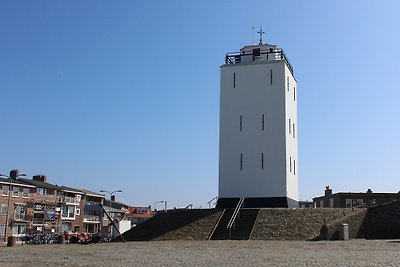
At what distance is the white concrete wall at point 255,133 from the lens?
117 feet

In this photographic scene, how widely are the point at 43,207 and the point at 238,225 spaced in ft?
160

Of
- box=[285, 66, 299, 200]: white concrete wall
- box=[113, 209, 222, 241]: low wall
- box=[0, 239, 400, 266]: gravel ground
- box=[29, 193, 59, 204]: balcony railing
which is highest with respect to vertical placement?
box=[285, 66, 299, 200]: white concrete wall

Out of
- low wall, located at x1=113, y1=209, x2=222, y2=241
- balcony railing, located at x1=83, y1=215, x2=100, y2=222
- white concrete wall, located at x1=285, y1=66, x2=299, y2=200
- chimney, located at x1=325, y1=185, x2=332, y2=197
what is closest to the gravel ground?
low wall, located at x1=113, y1=209, x2=222, y2=241

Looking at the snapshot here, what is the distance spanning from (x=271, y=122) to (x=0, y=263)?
23121mm

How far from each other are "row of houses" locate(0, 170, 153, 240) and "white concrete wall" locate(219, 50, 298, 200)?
3351cm

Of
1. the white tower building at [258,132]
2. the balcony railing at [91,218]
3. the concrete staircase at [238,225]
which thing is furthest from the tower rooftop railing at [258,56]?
the balcony railing at [91,218]

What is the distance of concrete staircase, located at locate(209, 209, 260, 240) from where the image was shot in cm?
2800

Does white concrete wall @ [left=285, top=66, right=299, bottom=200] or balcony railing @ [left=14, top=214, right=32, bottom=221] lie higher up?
white concrete wall @ [left=285, top=66, right=299, bottom=200]

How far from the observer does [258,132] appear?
120ft

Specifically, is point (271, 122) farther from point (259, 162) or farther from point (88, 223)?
point (88, 223)

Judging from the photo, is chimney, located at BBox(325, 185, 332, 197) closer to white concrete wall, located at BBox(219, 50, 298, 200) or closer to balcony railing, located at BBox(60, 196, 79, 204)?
white concrete wall, located at BBox(219, 50, 298, 200)

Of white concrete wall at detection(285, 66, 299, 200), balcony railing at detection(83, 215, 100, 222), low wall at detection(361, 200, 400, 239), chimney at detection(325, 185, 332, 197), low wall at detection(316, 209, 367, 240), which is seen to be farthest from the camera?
balcony railing at detection(83, 215, 100, 222)

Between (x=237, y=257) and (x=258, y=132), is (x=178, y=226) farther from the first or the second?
(x=237, y=257)

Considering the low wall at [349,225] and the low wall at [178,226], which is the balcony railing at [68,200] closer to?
the low wall at [178,226]
